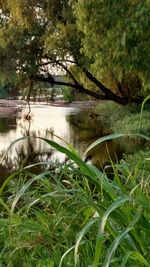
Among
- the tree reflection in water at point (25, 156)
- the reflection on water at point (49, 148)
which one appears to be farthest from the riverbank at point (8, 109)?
the tree reflection in water at point (25, 156)

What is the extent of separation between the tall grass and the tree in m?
6.70

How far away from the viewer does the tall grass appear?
6.51ft

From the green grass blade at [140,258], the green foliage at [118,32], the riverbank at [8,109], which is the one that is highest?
the green foliage at [118,32]

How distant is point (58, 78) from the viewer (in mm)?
19547

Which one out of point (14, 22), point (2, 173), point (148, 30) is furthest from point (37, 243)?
point (14, 22)

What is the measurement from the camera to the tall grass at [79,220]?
198cm

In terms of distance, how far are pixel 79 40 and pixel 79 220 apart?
13.1m

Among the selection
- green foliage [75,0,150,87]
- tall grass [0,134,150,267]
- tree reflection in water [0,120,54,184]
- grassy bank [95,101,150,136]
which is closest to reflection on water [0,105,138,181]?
tree reflection in water [0,120,54,184]

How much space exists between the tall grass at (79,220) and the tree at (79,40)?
22.0 feet

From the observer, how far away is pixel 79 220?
2732 millimetres

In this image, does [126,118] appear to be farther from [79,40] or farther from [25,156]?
[25,156]

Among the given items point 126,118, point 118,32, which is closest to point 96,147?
point 126,118

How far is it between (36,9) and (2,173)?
7.04 metres

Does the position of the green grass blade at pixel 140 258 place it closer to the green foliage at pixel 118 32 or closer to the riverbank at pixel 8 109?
the green foliage at pixel 118 32
